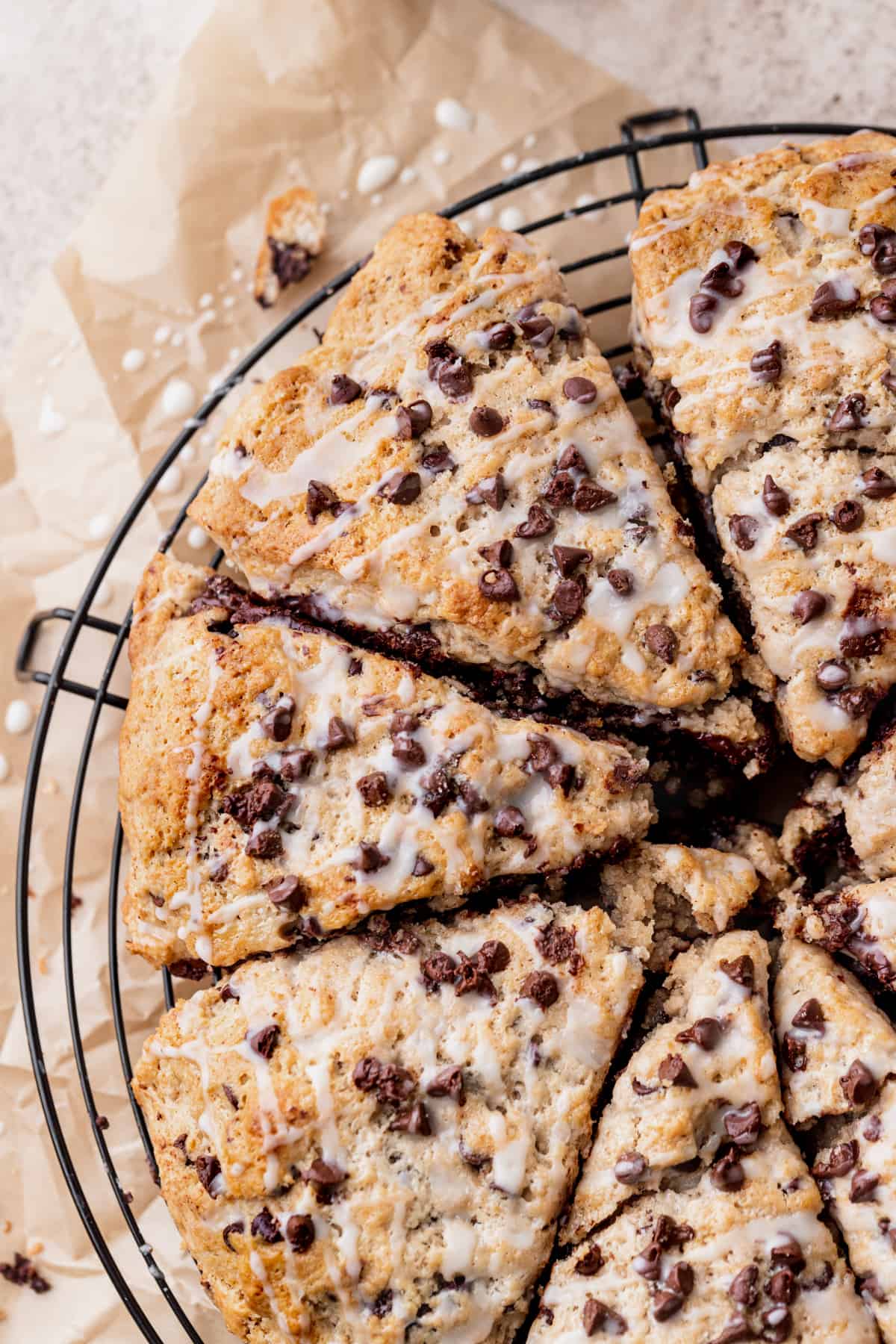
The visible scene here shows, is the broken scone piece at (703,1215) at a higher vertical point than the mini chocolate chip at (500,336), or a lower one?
lower

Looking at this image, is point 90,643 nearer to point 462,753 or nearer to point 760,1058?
point 462,753

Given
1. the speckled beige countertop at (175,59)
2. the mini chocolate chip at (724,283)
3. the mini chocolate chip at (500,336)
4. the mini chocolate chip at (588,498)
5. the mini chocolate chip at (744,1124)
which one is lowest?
the mini chocolate chip at (744,1124)

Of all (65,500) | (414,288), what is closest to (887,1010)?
(414,288)

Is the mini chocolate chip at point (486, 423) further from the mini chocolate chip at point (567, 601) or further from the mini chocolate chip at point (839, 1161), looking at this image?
the mini chocolate chip at point (839, 1161)

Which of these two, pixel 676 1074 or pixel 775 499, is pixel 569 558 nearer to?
pixel 775 499

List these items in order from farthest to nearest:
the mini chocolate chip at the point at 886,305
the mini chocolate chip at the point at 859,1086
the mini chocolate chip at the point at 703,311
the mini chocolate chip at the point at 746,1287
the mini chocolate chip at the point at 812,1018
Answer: the mini chocolate chip at the point at 703,311, the mini chocolate chip at the point at 886,305, the mini chocolate chip at the point at 812,1018, the mini chocolate chip at the point at 859,1086, the mini chocolate chip at the point at 746,1287

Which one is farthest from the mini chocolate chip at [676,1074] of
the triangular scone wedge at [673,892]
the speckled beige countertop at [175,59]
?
the speckled beige countertop at [175,59]
